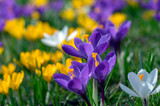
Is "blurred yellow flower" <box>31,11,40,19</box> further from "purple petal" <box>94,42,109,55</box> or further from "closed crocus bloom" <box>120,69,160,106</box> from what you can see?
"closed crocus bloom" <box>120,69,160,106</box>

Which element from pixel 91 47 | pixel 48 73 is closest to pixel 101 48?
pixel 91 47

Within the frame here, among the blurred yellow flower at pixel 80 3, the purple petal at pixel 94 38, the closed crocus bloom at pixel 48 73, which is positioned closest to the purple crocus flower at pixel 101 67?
the purple petal at pixel 94 38

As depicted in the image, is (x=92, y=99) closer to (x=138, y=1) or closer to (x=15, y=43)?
(x=15, y=43)

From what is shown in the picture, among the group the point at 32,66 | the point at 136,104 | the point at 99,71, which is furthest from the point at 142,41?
the point at 99,71

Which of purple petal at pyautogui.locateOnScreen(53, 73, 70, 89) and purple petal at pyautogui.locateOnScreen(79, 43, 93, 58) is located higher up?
purple petal at pyautogui.locateOnScreen(79, 43, 93, 58)

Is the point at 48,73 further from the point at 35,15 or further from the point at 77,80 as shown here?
the point at 35,15

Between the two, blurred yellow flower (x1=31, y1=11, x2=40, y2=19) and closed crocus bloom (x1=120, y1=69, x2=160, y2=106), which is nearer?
closed crocus bloom (x1=120, y1=69, x2=160, y2=106)

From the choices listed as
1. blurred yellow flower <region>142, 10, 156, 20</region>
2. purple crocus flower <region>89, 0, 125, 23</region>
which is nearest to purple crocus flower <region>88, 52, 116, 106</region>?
purple crocus flower <region>89, 0, 125, 23</region>
